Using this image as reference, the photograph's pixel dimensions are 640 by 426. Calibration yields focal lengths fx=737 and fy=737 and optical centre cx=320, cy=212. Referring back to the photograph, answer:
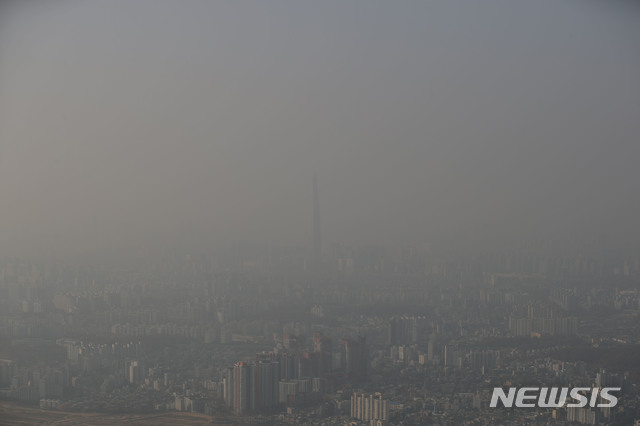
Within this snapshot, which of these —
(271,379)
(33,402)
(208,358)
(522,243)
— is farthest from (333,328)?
(33,402)

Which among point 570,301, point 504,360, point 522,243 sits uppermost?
point 522,243

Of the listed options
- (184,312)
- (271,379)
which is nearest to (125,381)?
(184,312)

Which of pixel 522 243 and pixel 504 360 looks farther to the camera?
pixel 522 243

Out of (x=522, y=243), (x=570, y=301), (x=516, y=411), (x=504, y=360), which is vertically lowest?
(x=516, y=411)

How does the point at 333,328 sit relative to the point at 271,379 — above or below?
above

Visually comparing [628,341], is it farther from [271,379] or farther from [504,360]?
[271,379]

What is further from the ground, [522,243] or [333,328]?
[522,243]

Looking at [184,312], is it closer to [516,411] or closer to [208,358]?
[208,358]

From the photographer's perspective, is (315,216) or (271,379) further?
(315,216)

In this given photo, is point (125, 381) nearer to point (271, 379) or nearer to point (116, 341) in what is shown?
point (116, 341)
